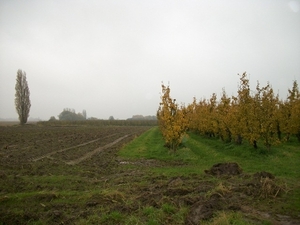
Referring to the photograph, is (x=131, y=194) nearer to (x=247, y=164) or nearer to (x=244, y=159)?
(x=247, y=164)

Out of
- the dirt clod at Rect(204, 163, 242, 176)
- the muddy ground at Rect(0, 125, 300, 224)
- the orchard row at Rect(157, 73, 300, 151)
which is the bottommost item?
the muddy ground at Rect(0, 125, 300, 224)

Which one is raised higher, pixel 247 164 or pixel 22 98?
pixel 22 98

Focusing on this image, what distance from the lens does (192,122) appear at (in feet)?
129

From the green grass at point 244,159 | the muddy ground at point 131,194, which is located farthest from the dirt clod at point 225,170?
the green grass at point 244,159

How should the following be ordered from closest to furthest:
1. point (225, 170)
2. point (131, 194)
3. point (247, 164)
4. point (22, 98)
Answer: point (131, 194)
point (225, 170)
point (247, 164)
point (22, 98)

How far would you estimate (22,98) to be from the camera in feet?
250

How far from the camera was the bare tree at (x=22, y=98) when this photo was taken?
76.0m

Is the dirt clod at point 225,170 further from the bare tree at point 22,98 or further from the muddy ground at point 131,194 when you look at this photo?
the bare tree at point 22,98

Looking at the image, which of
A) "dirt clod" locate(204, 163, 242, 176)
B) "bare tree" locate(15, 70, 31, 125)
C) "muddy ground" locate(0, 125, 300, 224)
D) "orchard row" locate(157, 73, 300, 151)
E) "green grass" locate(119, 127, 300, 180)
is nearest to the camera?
"muddy ground" locate(0, 125, 300, 224)

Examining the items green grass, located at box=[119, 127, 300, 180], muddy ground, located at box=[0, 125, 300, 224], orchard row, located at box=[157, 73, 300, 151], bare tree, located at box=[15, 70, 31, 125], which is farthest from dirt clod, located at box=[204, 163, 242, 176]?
bare tree, located at box=[15, 70, 31, 125]

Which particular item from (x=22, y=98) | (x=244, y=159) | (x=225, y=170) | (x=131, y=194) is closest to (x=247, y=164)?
(x=244, y=159)

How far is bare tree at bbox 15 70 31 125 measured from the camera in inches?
2992

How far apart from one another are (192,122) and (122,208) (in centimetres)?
3285

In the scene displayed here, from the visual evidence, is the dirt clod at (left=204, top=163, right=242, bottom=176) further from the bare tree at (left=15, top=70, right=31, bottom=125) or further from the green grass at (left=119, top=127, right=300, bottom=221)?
the bare tree at (left=15, top=70, right=31, bottom=125)
